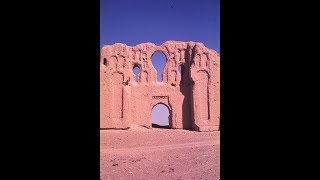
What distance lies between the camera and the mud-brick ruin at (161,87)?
23.7m

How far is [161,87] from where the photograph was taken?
24.9 meters

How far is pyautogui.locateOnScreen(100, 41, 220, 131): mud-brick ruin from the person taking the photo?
23703 millimetres
